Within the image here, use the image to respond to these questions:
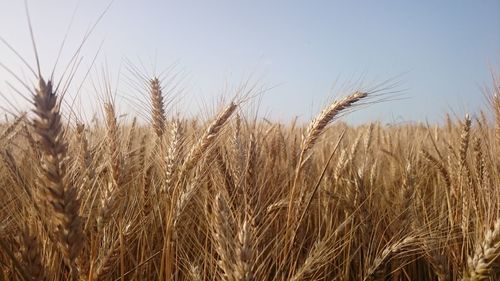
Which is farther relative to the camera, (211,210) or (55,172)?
(211,210)

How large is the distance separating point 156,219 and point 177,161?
1.11 ft

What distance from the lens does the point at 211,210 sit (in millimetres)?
1786

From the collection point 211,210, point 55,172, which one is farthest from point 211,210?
point 55,172

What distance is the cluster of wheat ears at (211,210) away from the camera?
0.94 meters

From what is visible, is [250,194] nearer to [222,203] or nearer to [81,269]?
[222,203]

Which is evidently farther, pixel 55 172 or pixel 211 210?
pixel 211 210

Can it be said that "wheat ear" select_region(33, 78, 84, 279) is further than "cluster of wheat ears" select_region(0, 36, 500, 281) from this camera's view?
No

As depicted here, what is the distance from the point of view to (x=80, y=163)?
1449 mm

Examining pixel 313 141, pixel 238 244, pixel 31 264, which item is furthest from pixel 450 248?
pixel 31 264

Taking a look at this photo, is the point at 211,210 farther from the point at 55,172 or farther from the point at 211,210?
the point at 55,172

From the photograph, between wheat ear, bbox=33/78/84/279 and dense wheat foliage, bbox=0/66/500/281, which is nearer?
wheat ear, bbox=33/78/84/279

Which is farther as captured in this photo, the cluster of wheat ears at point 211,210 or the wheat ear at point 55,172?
the cluster of wheat ears at point 211,210

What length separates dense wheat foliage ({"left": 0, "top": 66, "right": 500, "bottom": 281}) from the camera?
941 millimetres

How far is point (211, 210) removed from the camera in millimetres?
1786
